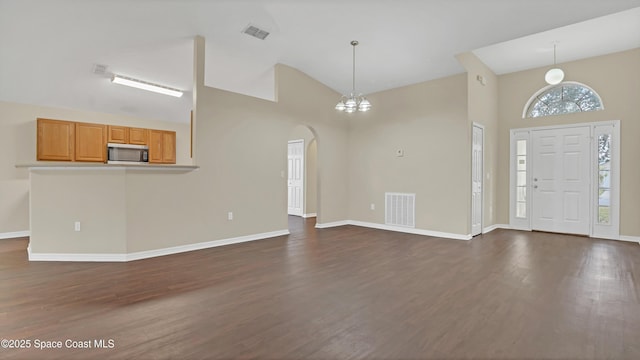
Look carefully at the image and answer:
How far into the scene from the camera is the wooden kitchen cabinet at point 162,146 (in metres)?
6.98

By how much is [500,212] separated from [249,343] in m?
6.42

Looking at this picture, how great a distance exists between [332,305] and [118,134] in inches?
239

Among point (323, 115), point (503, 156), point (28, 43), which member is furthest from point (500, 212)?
point (28, 43)

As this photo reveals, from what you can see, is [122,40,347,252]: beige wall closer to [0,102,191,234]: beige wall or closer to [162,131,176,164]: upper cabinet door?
[162,131,176,164]: upper cabinet door

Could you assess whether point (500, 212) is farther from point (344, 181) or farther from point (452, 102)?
point (344, 181)

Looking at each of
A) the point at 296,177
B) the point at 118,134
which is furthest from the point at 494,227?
the point at 118,134

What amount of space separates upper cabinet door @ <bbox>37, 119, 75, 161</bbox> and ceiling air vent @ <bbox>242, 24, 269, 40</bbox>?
4070mm

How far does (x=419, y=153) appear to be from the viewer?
604cm

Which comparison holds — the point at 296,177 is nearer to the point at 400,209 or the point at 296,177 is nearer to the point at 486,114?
the point at 400,209

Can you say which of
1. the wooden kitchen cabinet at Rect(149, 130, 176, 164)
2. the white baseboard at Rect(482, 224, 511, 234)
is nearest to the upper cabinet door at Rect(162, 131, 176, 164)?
the wooden kitchen cabinet at Rect(149, 130, 176, 164)

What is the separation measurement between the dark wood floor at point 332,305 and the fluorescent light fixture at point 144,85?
299 cm

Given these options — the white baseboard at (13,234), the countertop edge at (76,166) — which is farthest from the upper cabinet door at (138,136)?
the countertop edge at (76,166)

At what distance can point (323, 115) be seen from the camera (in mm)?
6637

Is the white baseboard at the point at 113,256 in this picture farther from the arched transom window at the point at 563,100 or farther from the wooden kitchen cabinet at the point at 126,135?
the arched transom window at the point at 563,100
